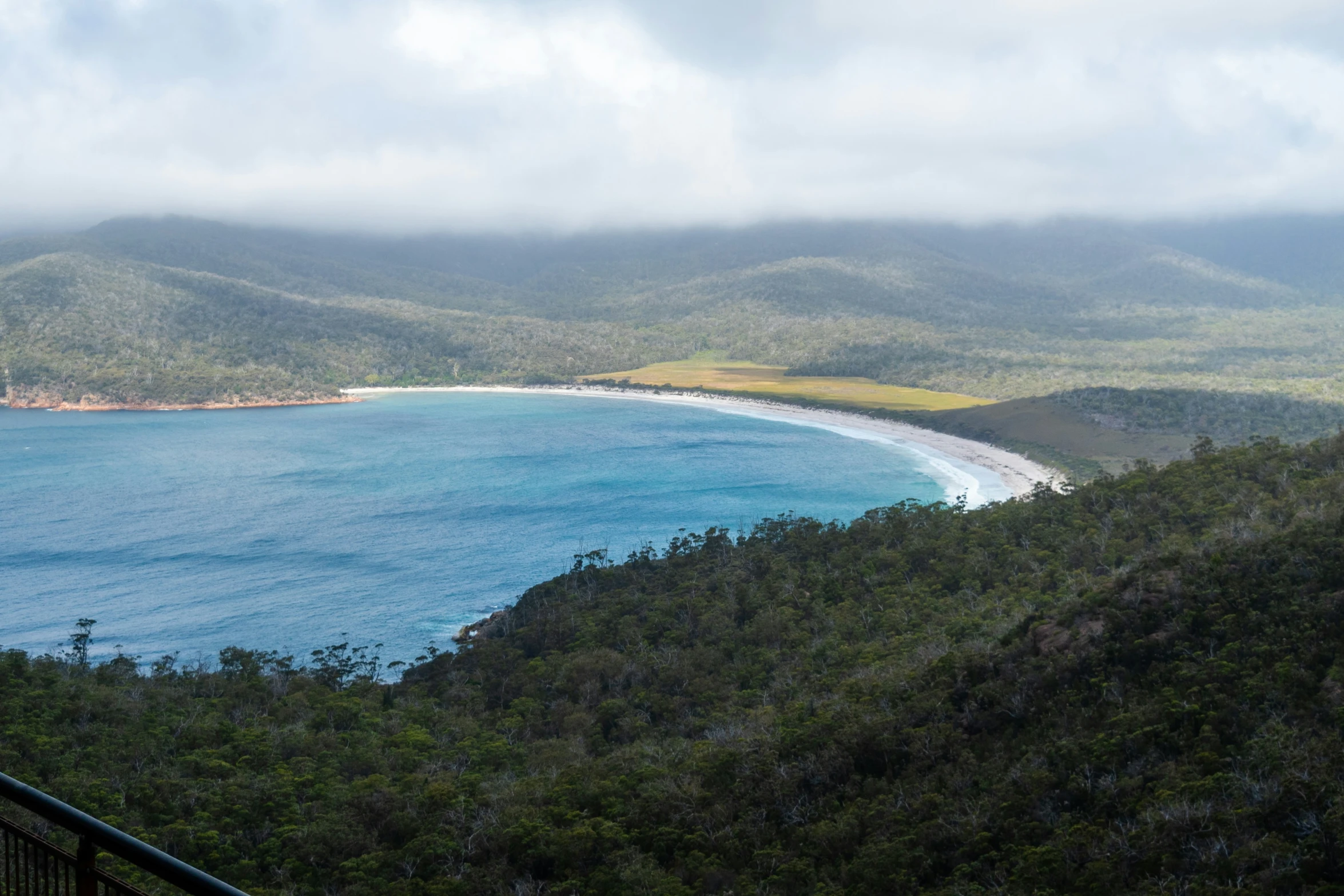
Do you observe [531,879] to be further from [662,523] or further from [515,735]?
[662,523]

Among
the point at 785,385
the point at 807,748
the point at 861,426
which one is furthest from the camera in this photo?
the point at 785,385

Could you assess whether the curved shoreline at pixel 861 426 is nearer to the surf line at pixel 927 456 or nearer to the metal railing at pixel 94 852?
the surf line at pixel 927 456

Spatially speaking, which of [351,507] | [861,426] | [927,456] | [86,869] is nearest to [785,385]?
[861,426]

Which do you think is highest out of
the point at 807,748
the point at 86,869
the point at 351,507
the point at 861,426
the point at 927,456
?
the point at 86,869

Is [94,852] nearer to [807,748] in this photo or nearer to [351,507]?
[807,748]

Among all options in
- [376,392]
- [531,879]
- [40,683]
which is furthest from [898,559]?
[376,392]

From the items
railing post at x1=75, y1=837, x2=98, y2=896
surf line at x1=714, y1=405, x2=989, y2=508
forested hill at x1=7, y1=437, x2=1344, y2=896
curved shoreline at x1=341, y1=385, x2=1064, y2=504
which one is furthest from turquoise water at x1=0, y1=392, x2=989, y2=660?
railing post at x1=75, y1=837, x2=98, y2=896

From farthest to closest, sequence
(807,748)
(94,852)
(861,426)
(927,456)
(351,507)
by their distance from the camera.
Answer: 1. (861,426)
2. (927,456)
3. (351,507)
4. (807,748)
5. (94,852)
